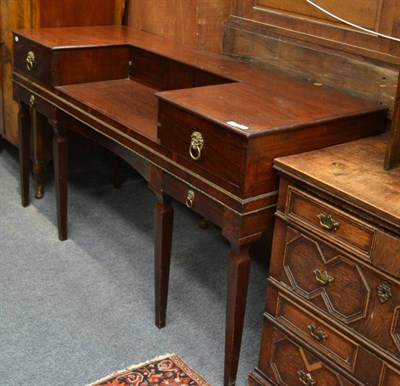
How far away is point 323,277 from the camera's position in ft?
6.36

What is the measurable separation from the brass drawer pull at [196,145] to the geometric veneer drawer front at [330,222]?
0.32 m

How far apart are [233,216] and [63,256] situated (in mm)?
1442

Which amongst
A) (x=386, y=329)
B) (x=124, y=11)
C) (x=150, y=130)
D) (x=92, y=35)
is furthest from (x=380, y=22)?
(x=124, y=11)

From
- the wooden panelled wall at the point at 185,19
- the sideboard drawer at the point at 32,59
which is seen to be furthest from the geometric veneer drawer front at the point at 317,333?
the sideboard drawer at the point at 32,59

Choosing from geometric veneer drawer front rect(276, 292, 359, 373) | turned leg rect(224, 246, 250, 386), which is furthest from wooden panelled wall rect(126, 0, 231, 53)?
geometric veneer drawer front rect(276, 292, 359, 373)

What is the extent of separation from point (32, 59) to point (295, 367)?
1.87 m

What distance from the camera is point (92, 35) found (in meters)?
3.29

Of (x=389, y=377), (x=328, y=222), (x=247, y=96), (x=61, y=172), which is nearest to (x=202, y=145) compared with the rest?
(x=247, y=96)

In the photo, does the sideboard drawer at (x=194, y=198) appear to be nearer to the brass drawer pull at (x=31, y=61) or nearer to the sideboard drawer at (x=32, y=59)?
the sideboard drawer at (x=32, y=59)

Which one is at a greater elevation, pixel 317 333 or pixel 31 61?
pixel 31 61

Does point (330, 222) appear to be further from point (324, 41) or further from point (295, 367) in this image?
point (324, 41)

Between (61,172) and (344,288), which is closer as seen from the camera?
(344,288)

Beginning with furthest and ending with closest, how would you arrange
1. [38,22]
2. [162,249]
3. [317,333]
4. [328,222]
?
[38,22] < [162,249] < [317,333] < [328,222]

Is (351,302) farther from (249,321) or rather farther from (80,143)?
(80,143)
